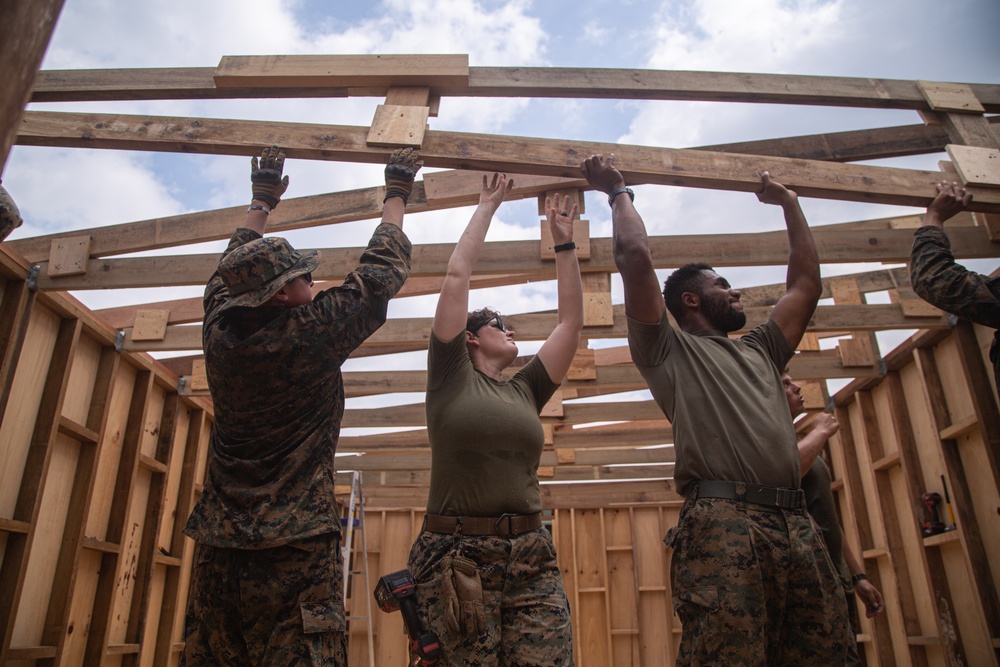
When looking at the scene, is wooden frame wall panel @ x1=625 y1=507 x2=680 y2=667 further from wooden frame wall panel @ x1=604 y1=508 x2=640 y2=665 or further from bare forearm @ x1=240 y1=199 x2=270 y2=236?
bare forearm @ x1=240 y1=199 x2=270 y2=236

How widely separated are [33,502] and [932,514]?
23.2ft

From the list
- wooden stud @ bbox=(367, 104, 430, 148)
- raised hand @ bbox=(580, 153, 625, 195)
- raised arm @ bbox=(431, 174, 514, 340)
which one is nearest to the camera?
raised arm @ bbox=(431, 174, 514, 340)

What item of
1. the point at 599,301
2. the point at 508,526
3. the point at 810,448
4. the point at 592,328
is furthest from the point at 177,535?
the point at 810,448

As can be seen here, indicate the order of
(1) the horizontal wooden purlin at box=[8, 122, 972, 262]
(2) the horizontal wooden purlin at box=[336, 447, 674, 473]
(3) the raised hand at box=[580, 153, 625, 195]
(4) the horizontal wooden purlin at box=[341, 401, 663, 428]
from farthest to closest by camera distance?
(2) the horizontal wooden purlin at box=[336, 447, 674, 473] → (4) the horizontal wooden purlin at box=[341, 401, 663, 428] → (1) the horizontal wooden purlin at box=[8, 122, 972, 262] → (3) the raised hand at box=[580, 153, 625, 195]

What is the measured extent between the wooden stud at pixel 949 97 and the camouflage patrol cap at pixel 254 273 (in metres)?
3.45

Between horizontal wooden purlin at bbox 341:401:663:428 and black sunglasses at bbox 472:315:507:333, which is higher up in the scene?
horizontal wooden purlin at bbox 341:401:663:428

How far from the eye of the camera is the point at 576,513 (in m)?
10.8

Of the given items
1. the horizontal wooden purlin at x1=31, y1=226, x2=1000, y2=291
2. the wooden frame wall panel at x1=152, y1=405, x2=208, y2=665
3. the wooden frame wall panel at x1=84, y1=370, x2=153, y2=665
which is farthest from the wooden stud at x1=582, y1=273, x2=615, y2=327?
the wooden frame wall panel at x1=152, y1=405, x2=208, y2=665

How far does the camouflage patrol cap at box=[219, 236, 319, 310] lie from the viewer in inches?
89.4

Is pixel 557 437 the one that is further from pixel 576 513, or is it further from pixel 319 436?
pixel 319 436

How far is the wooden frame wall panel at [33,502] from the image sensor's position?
451cm

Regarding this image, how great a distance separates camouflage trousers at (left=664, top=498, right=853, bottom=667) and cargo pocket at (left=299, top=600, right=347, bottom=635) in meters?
1.07

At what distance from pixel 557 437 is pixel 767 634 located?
6.78 m

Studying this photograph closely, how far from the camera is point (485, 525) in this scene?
233cm
